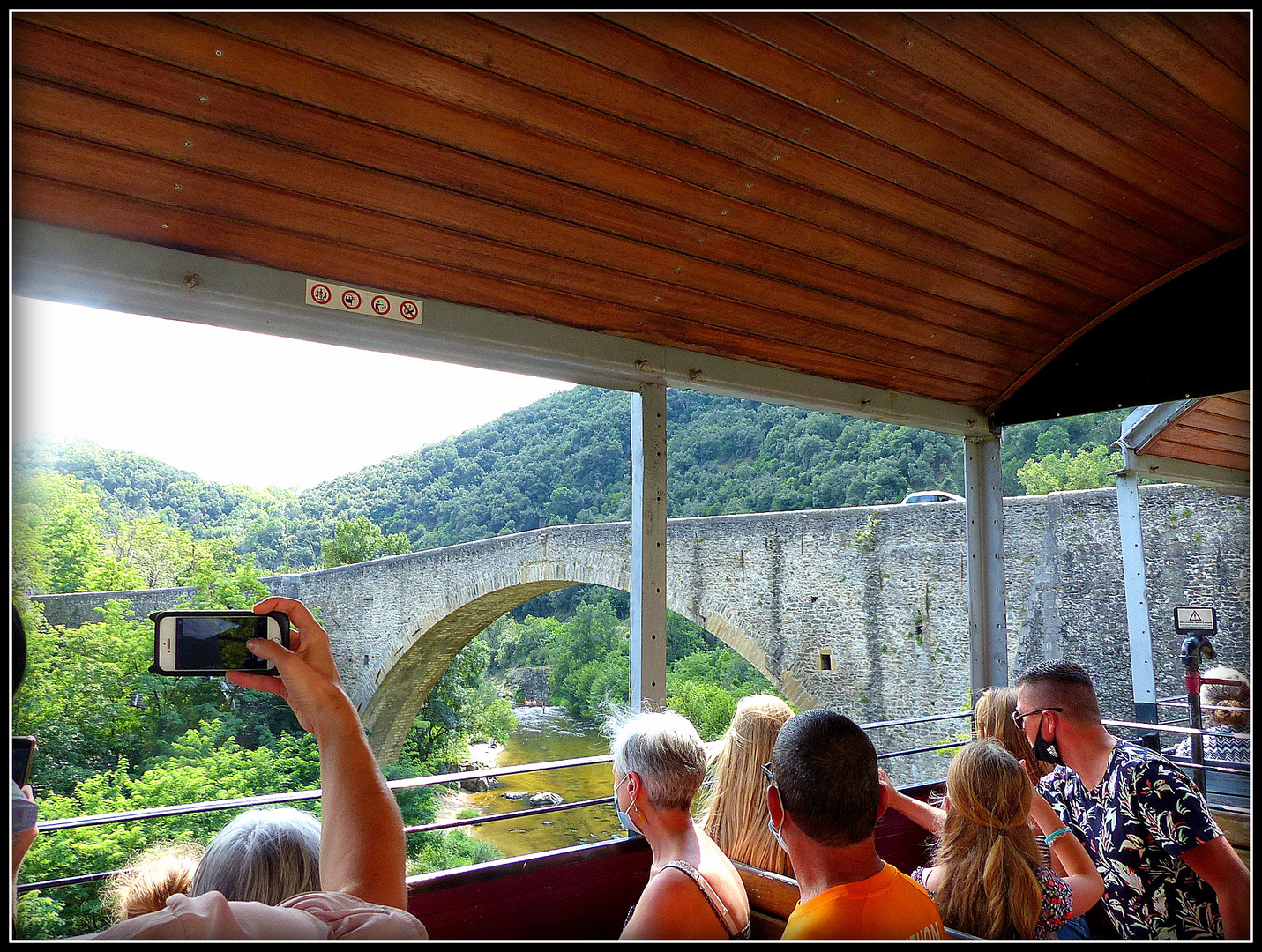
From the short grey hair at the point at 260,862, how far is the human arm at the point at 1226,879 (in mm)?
1983

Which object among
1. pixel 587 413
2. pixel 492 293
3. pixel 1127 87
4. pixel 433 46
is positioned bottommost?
pixel 492 293

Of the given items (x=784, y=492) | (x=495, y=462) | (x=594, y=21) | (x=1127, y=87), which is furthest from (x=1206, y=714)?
(x=784, y=492)

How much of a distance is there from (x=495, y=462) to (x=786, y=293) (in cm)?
1698

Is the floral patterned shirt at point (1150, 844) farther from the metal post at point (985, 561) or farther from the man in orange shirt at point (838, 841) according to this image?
the metal post at point (985, 561)

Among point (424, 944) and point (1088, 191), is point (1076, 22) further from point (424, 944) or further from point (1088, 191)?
point (424, 944)

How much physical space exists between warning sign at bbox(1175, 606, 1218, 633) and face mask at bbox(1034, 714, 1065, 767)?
3.51 meters

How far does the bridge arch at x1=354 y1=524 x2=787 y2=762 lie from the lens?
14.1 metres

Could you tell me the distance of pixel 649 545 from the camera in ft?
10.1

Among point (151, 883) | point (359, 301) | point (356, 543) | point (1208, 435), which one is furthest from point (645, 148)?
point (356, 543)

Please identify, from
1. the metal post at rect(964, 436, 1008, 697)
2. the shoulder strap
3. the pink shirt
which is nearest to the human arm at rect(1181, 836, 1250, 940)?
the shoulder strap

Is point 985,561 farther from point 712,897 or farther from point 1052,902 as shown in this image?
point 712,897

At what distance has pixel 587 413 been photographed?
20.4 m

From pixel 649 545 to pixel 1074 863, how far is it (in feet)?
5.25

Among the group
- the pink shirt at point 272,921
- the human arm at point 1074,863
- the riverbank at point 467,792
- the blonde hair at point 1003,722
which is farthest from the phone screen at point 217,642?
the riverbank at point 467,792
